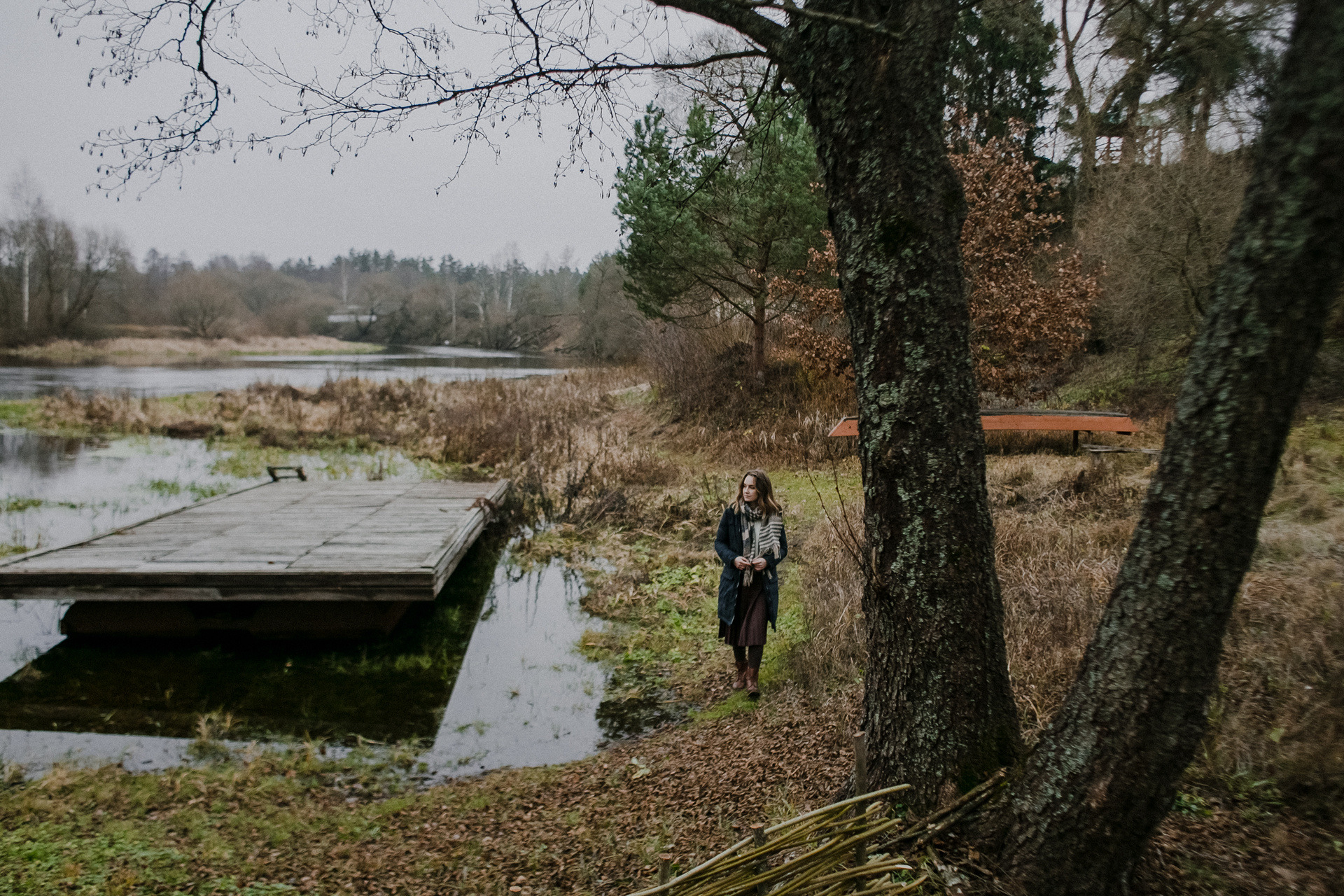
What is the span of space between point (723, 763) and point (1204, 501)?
3077 millimetres

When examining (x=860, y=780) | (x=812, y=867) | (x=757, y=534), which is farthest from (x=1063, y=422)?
(x=812, y=867)

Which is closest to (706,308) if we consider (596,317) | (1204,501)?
(1204,501)

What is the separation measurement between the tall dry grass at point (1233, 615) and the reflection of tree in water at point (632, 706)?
43.1 inches

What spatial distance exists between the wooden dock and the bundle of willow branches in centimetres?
464

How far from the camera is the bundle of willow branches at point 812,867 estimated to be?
2.48 m

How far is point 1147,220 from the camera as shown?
43.4 feet

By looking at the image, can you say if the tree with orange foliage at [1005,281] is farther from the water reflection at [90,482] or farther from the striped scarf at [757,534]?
the water reflection at [90,482]

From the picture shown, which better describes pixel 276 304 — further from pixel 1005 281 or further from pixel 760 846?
pixel 760 846

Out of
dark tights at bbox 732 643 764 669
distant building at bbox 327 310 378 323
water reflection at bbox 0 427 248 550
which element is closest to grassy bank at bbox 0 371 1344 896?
dark tights at bbox 732 643 764 669

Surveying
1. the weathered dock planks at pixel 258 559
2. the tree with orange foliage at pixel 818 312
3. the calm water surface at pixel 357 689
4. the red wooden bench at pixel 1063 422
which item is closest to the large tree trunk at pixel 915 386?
the calm water surface at pixel 357 689

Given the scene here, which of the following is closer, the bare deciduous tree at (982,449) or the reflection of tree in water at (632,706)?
the bare deciduous tree at (982,449)

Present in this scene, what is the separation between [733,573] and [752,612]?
30 centimetres

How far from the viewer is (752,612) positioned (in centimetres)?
551

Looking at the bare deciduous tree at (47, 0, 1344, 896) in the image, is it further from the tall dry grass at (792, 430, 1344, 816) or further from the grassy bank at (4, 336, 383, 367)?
the grassy bank at (4, 336, 383, 367)
